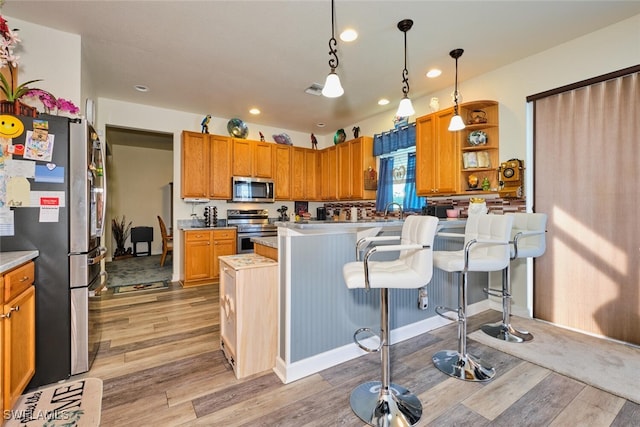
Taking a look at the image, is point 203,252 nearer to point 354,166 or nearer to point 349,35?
point 354,166

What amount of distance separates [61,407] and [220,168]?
12.1 ft

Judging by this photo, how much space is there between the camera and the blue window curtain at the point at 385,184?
4.70 meters

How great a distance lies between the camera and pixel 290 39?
2.72 meters

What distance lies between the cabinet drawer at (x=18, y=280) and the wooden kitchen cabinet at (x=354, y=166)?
13.6ft

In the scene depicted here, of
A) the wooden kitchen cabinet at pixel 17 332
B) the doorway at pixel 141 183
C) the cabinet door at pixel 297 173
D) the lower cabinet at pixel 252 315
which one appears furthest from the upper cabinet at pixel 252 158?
the wooden kitchen cabinet at pixel 17 332

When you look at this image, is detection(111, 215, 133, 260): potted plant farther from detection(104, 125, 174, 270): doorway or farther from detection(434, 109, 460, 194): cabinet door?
detection(434, 109, 460, 194): cabinet door

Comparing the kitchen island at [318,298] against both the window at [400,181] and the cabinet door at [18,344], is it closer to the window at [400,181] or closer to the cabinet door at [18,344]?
the cabinet door at [18,344]

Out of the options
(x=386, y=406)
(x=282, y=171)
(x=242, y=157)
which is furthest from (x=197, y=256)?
(x=386, y=406)

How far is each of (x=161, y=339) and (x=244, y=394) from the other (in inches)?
49.2

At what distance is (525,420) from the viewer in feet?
5.27

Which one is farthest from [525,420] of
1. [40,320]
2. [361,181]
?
[361,181]

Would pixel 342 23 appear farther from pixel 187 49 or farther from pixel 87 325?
pixel 87 325

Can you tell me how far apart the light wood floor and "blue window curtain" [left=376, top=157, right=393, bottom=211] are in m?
2.54

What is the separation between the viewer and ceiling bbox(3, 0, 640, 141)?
2.31 m
